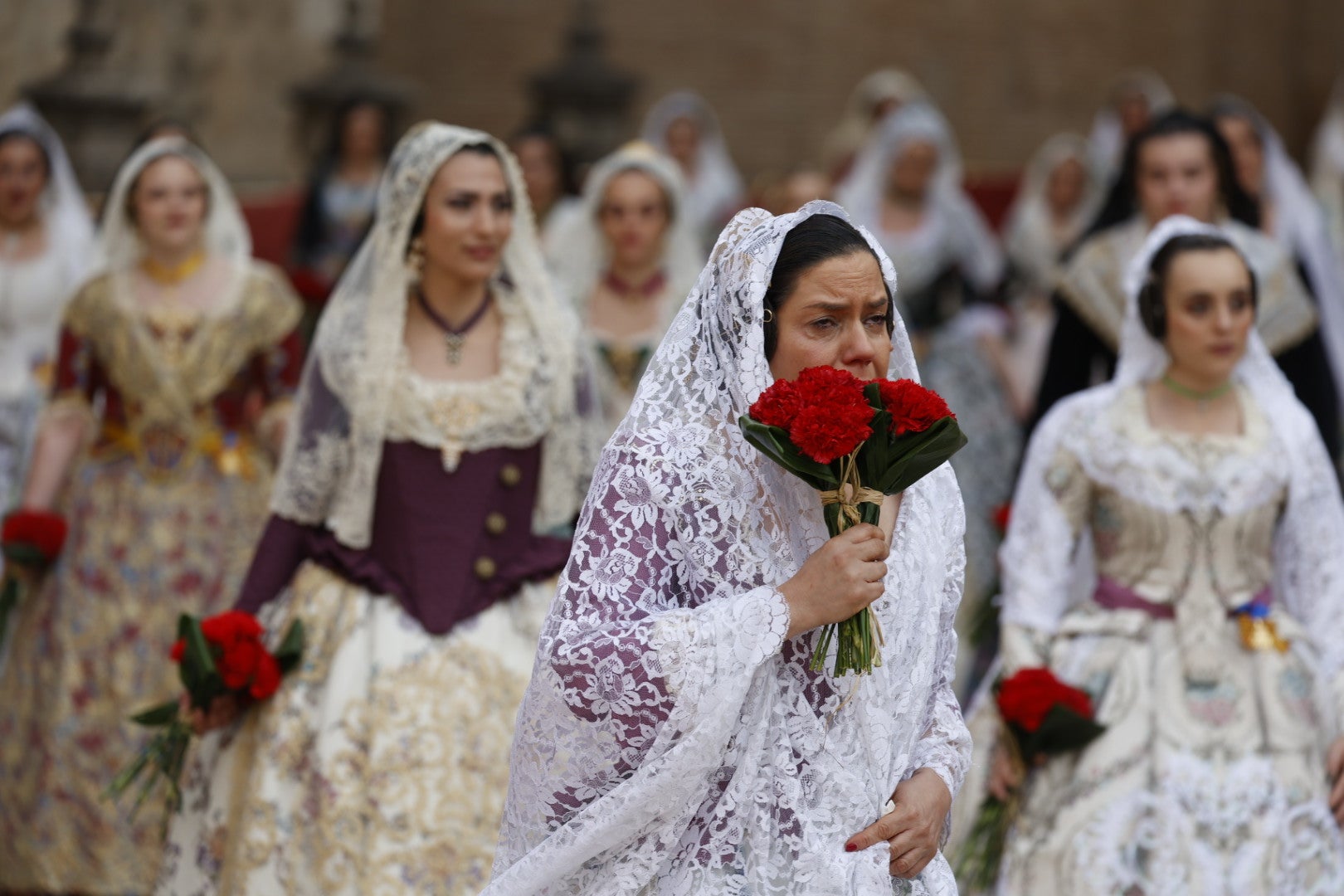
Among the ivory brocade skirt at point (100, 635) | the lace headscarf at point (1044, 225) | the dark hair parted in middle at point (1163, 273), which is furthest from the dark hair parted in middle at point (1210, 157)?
the lace headscarf at point (1044, 225)

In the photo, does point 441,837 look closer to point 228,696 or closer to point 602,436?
point 228,696

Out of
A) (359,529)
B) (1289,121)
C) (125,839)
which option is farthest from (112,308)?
(1289,121)

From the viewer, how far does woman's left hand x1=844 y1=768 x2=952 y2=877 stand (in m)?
3.91

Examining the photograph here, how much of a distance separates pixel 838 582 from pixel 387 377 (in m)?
2.32

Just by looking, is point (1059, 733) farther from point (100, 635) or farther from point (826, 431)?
point (100, 635)

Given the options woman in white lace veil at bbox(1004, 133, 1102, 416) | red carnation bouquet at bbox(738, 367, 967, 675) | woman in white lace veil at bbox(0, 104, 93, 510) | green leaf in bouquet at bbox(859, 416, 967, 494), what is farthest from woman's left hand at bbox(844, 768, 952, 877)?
woman in white lace veil at bbox(1004, 133, 1102, 416)

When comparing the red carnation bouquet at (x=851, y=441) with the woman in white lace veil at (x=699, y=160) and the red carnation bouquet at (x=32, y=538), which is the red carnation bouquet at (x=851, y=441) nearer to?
the red carnation bouquet at (x=32, y=538)

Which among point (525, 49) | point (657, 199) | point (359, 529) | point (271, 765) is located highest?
point (525, 49)

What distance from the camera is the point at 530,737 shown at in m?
3.94

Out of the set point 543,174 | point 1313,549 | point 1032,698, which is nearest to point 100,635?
point 1032,698

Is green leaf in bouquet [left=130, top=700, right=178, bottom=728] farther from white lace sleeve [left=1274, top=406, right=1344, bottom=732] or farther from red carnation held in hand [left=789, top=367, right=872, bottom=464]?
white lace sleeve [left=1274, top=406, right=1344, bottom=732]

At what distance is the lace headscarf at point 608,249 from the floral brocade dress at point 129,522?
5.84 feet

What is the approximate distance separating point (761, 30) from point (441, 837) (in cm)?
1729

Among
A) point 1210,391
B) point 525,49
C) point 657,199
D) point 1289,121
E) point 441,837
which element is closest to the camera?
point 441,837
